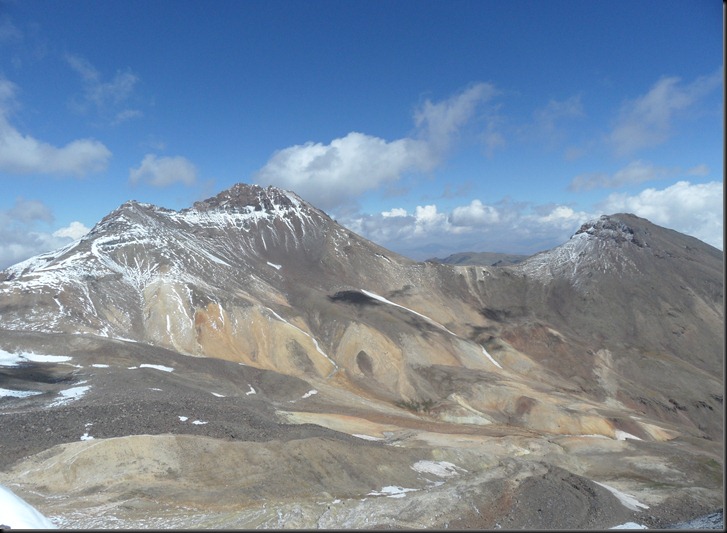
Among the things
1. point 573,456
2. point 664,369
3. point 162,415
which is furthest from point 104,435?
point 664,369

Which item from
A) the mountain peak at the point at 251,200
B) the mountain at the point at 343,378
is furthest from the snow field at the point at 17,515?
the mountain peak at the point at 251,200

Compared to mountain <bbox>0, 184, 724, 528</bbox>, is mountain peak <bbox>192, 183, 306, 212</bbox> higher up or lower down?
higher up

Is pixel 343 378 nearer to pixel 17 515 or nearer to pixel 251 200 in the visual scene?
pixel 17 515

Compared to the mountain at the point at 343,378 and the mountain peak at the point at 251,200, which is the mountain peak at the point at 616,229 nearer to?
the mountain at the point at 343,378

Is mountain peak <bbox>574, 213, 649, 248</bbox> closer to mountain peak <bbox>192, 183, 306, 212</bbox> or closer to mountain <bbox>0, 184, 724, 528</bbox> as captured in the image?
mountain <bbox>0, 184, 724, 528</bbox>

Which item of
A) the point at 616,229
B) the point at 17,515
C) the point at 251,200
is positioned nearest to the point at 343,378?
the point at 17,515

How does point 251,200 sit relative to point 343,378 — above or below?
above

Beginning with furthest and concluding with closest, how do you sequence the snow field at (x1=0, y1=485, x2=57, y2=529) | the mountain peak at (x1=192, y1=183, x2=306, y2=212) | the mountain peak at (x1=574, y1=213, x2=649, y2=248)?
1. the mountain peak at (x1=574, y1=213, x2=649, y2=248)
2. the mountain peak at (x1=192, y1=183, x2=306, y2=212)
3. the snow field at (x1=0, y1=485, x2=57, y2=529)

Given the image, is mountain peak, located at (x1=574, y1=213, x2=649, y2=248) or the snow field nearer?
the snow field

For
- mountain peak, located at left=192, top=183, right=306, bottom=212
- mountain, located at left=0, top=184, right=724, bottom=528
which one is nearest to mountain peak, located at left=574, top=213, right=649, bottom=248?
mountain, located at left=0, top=184, right=724, bottom=528
